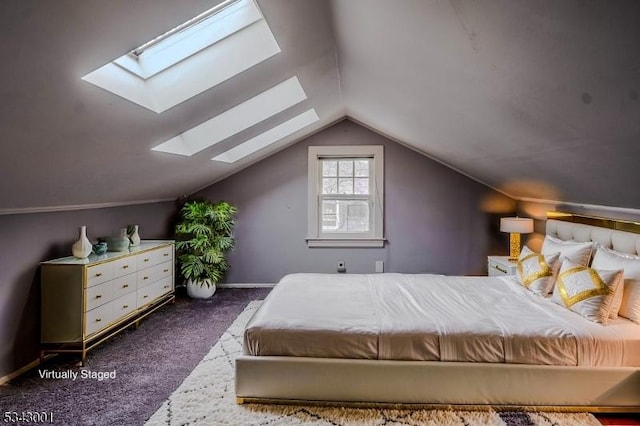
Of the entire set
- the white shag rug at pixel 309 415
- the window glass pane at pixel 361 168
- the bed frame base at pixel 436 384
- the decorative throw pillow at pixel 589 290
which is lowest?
the white shag rug at pixel 309 415

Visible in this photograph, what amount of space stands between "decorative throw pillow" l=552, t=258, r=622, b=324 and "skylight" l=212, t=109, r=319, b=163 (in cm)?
280

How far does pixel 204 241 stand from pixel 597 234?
4.00 meters

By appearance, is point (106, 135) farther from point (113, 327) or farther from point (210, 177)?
point (210, 177)

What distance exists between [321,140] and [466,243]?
2422 mm

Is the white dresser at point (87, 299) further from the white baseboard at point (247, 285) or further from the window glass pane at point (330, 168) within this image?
the window glass pane at point (330, 168)

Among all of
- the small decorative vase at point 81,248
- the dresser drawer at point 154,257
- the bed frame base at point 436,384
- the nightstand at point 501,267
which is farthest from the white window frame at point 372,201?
the bed frame base at point 436,384

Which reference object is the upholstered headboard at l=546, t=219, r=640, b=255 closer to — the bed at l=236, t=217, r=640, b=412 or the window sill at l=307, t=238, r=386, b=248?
the bed at l=236, t=217, r=640, b=412

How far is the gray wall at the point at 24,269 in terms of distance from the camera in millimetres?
2422

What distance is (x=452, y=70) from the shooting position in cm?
211

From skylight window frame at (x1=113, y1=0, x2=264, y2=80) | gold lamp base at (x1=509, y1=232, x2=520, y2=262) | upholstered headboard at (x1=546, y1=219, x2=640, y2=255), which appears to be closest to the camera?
skylight window frame at (x1=113, y1=0, x2=264, y2=80)

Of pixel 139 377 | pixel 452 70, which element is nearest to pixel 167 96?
pixel 452 70

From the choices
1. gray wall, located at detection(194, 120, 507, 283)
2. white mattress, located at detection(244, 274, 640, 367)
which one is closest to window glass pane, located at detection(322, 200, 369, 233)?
gray wall, located at detection(194, 120, 507, 283)

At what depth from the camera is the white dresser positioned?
264 cm

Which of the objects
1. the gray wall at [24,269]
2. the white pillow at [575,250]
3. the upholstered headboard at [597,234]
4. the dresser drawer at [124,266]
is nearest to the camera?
the gray wall at [24,269]
